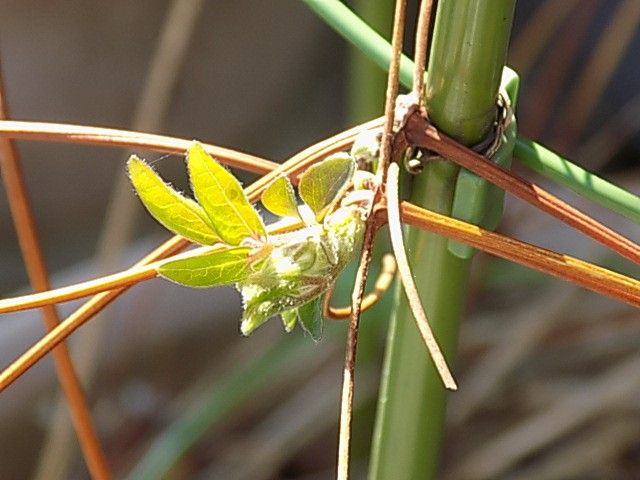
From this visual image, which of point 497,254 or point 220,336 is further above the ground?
point 220,336

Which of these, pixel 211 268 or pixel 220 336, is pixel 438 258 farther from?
pixel 220 336

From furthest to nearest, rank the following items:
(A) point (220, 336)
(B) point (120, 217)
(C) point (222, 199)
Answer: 1. (A) point (220, 336)
2. (B) point (120, 217)
3. (C) point (222, 199)

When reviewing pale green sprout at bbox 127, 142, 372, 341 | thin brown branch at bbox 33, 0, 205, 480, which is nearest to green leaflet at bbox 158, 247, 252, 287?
pale green sprout at bbox 127, 142, 372, 341

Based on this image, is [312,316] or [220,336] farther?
[220,336]

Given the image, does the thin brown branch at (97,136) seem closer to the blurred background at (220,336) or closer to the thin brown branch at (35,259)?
the thin brown branch at (35,259)

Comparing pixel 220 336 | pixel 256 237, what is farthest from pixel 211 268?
pixel 220 336

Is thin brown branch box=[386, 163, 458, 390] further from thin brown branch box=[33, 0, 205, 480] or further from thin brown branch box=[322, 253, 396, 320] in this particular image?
thin brown branch box=[33, 0, 205, 480]

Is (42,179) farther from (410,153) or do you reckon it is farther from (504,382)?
(410,153)
